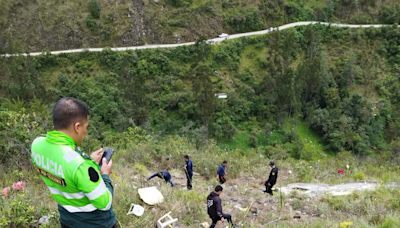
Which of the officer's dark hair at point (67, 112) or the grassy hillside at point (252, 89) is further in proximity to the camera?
the grassy hillside at point (252, 89)

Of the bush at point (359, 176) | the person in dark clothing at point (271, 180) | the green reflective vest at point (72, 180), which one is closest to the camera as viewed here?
the green reflective vest at point (72, 180)

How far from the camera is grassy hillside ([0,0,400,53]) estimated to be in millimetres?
32844

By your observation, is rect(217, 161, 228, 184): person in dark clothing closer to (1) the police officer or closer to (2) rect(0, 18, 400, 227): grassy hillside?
(1) the police officer

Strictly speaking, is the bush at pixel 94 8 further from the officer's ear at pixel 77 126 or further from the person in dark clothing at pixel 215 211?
the officer's ear at pixel 77 126

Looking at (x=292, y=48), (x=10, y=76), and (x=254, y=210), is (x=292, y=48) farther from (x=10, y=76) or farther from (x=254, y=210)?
(x=254, y=210)

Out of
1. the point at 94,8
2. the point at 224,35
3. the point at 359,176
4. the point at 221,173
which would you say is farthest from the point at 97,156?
the point at 224,35

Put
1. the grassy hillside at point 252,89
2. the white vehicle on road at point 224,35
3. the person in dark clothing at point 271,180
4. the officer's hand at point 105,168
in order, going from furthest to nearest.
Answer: the white vehicle on road at point 224,35 < the grassy hillside at point 252,89 < the person in dark clothing at point 271,180 < the officer's hand at point 105,168

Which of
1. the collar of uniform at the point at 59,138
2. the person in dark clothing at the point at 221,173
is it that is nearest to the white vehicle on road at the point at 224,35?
the person in dark clothing at the point at 221,173

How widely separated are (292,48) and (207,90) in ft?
32.3

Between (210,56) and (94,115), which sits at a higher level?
(210,56)

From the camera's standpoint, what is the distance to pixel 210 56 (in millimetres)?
32906

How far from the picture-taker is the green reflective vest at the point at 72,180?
105 inches

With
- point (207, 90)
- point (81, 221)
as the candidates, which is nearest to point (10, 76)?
point (207, 90)

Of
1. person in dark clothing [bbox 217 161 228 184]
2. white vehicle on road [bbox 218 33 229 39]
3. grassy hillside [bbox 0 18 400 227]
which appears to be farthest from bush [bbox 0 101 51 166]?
white vehicle on road [bbox 218 33 229 39]
